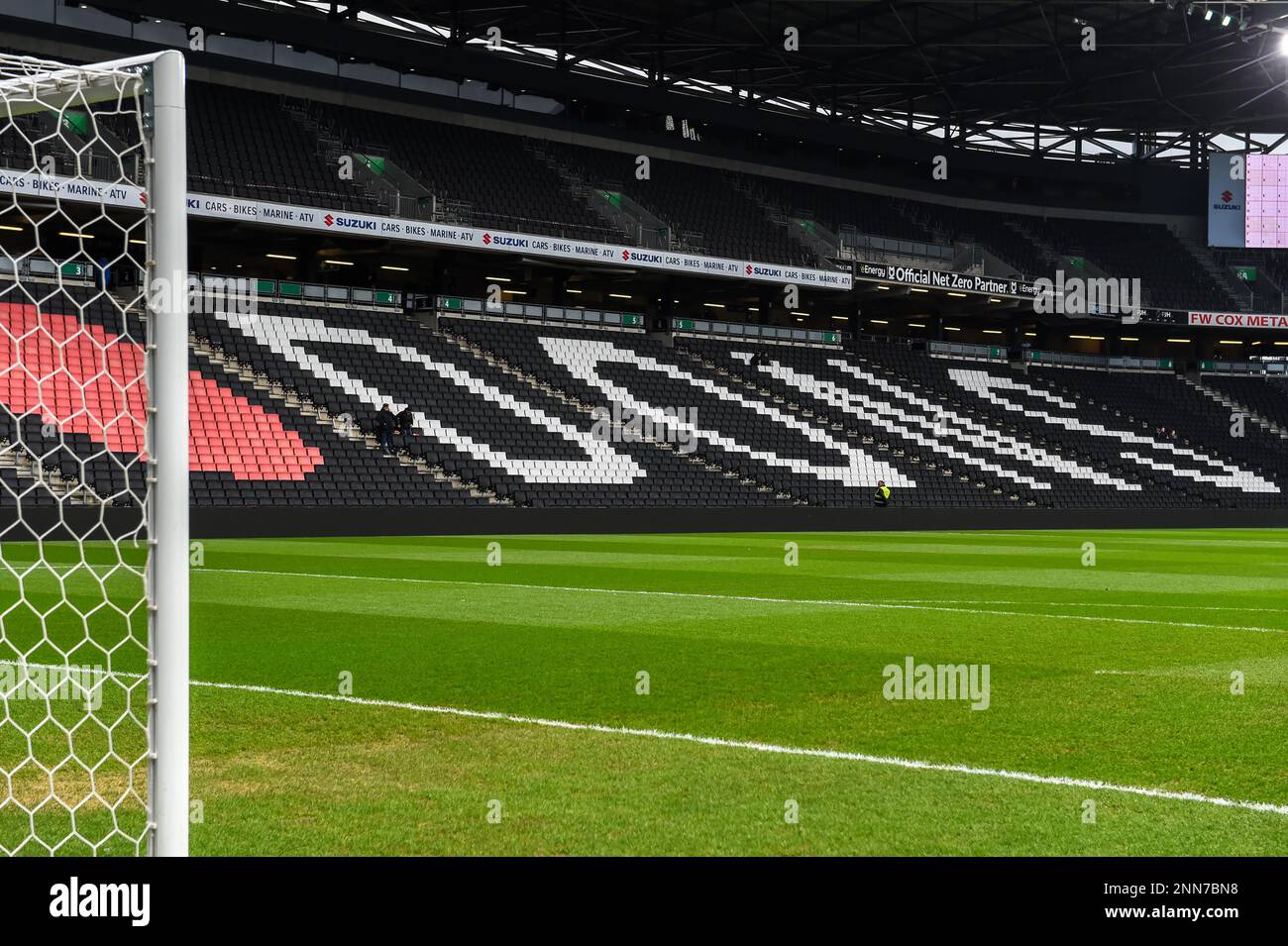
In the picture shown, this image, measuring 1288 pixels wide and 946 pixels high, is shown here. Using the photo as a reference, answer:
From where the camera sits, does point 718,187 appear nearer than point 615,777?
No

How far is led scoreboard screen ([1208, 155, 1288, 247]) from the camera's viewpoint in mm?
54344

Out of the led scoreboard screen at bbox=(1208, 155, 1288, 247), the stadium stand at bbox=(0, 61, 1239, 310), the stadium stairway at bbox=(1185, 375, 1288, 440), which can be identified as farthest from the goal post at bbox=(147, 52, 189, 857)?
the stadium stairway at bbox=(1185, 375, 1288, 440)

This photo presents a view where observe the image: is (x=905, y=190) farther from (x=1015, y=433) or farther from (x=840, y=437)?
(x=840, y=437)

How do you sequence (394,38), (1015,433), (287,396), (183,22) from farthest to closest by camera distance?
(1015,433), (394,38), (183,22), (287,396)

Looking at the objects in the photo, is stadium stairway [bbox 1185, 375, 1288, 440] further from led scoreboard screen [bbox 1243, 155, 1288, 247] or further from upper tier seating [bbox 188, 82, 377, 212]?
Result: upper tier seating [bbox 188, 82, 377, 212]

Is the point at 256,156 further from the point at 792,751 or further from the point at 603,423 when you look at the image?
the point at 792,751

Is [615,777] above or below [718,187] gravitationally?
below

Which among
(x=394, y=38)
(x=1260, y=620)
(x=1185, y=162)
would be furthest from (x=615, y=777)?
(x=1185, y=162)

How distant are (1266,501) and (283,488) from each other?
34.9m

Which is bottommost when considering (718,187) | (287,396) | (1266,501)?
(1266,501)

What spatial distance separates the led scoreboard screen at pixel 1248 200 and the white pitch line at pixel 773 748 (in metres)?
53.0

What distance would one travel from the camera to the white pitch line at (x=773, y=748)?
633 centimetres

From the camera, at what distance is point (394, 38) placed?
42.8 m

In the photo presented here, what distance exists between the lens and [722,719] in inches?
327
